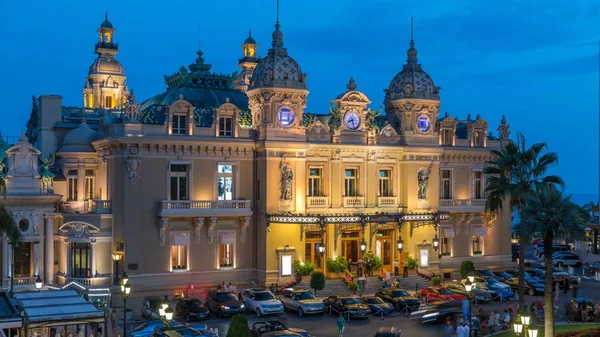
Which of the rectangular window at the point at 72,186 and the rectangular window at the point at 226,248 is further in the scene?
the rectangular window at the point at 72,186

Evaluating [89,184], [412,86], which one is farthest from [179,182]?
[412,86]

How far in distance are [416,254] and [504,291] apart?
8.46 m

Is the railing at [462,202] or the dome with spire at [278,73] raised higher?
the dome with spire at [278,73]

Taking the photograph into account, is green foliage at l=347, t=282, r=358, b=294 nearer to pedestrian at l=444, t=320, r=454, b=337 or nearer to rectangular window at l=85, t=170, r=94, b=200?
pedestrian at l=444, t=320, r=454, b=337

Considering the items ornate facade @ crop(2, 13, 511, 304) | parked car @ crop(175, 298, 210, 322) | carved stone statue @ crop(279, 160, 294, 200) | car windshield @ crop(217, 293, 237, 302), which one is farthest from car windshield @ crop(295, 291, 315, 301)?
carved stone statue @ crop(279, 160, 294, 200)

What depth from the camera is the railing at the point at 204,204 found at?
5004 cm

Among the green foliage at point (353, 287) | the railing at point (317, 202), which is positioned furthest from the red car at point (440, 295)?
the railing at point (317, 202)

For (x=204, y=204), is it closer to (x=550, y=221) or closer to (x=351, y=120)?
(x=351, y=120)

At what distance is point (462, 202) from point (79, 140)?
29.9m

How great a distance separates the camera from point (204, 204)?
51.2 meters

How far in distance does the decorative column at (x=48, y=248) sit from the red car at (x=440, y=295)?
24142mm

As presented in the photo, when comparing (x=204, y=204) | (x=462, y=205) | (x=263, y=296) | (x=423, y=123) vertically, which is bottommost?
(x=263, y=296)

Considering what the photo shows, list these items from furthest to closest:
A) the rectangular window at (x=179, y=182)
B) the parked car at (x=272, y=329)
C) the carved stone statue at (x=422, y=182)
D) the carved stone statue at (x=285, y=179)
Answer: the carved stone statue at (x=422, y=182), the carved stone statue at (x=285, y=179), the rectangular window at (x=179, y=182), the parked car at (x=272, y=329)

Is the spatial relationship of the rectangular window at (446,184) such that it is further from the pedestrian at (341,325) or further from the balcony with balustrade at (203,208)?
the pedestrian at (341,325)
